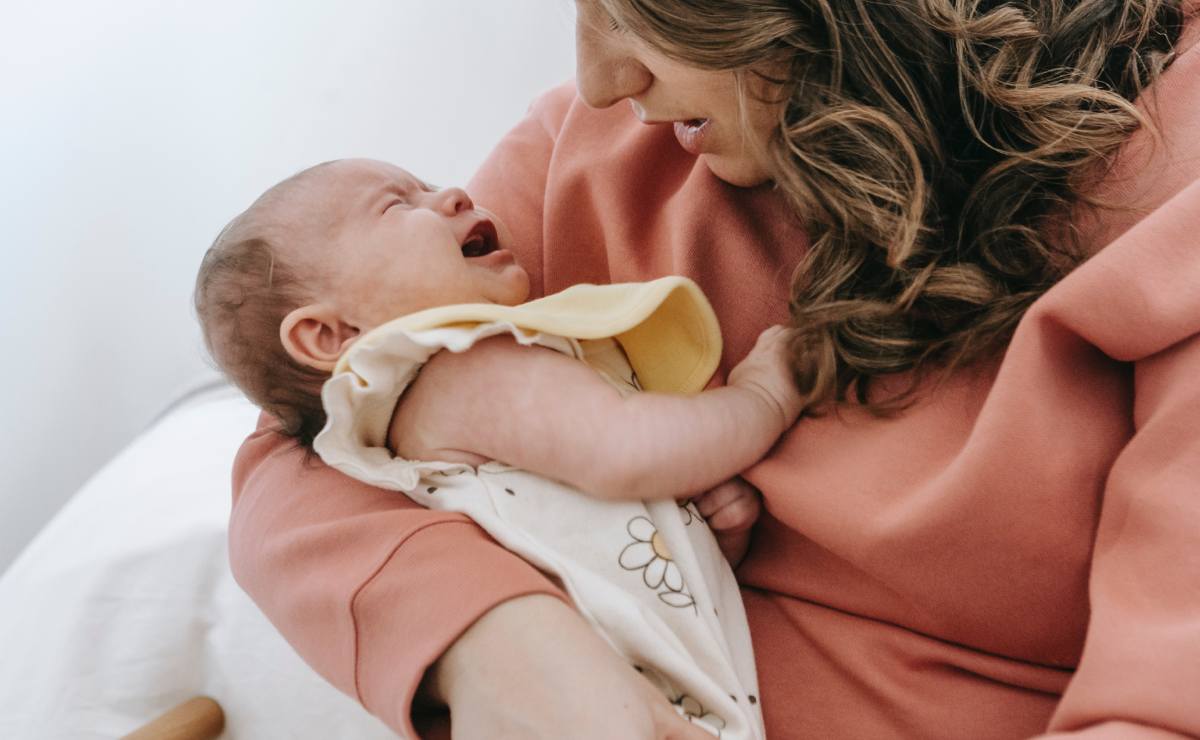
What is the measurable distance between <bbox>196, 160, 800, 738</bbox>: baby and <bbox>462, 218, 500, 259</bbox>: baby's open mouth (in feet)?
0.18

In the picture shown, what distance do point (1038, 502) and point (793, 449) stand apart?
20cm

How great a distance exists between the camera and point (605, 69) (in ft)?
3.01

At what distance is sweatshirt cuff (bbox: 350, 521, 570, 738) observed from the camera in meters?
0.79

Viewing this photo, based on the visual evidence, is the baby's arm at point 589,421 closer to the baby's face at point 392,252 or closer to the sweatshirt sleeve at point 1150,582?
the baby's face at point 392,252

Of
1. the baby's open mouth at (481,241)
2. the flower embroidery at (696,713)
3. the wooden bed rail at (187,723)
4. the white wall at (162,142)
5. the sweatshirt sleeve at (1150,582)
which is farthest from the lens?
the white wall at (162,142)

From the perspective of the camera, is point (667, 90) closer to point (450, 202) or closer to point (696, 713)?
point (450, 202)

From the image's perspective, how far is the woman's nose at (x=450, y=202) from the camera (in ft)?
3.42

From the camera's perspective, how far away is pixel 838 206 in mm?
864

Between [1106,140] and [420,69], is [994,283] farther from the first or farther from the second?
[420,69]

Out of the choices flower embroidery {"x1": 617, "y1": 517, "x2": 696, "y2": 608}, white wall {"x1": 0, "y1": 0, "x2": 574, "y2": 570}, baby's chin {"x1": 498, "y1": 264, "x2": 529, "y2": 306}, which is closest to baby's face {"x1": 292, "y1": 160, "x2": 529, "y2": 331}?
baby's chin {"x1": 498, "y1": 264, "x2": 529, "y2": 306}

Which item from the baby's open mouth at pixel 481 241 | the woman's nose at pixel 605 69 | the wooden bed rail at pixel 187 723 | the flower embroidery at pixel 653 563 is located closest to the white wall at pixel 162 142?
the wooden bed rail at pixel 187 723

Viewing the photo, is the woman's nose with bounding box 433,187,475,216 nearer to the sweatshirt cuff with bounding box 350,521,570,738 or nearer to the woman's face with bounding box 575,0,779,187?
the woman's face with bounding box 575,0,779,187

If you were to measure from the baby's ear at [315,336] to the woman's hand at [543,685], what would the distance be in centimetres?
29

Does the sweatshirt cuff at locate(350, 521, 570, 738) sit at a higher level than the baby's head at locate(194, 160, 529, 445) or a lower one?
lower
